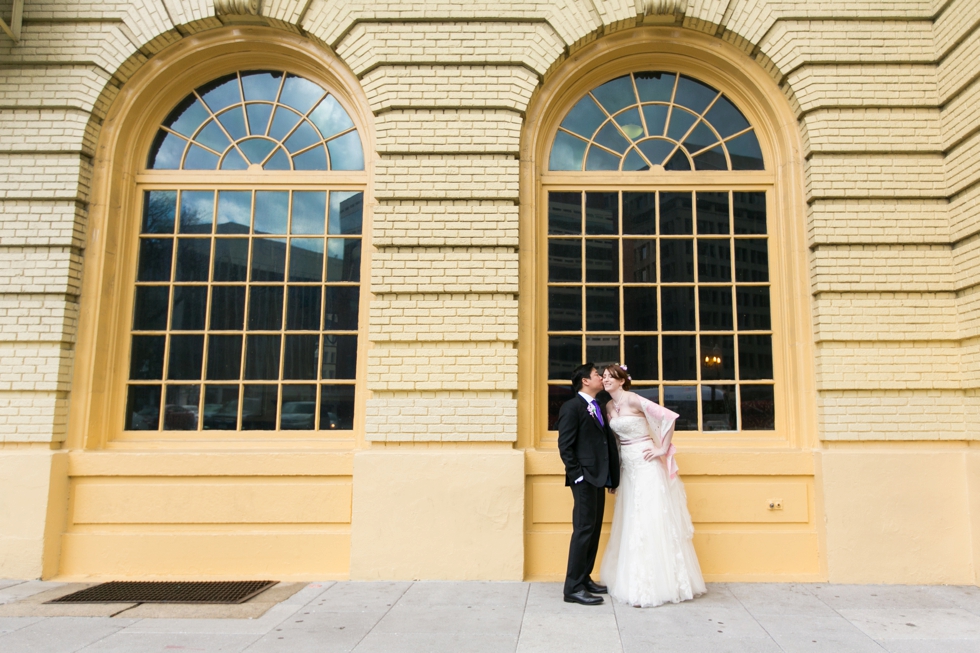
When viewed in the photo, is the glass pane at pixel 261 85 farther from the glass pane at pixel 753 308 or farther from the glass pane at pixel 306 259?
the glass pane at pixel 753 308

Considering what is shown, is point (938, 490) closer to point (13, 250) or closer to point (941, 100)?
point (941, 100)

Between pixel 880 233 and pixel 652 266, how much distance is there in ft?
6.91

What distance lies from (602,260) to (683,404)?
1.63 m

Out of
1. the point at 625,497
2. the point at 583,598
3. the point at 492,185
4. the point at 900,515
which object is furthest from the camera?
the point at 492,185

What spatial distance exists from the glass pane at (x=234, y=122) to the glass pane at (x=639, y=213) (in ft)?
13.4

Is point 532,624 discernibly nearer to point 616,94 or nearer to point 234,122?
point 616,94

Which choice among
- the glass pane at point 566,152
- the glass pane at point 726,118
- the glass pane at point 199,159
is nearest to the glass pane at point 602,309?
the glass pane at point 566,152

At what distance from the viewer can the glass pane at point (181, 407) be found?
6.30 metres

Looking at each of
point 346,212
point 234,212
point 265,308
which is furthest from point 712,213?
point 234,212

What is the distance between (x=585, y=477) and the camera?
5.16 m

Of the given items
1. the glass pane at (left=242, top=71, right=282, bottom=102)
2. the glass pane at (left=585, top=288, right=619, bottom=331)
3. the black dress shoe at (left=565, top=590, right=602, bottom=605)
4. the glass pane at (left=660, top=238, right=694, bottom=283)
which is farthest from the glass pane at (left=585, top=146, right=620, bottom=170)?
the black dress shoe at (left=565, top=590, right=602, bottom=605)

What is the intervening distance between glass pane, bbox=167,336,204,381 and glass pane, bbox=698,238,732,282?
5088 mm

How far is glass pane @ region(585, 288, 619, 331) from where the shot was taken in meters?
6.32

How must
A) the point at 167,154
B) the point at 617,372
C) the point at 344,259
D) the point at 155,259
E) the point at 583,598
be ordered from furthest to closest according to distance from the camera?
the point at 167,154, the point at 155,259, the point at 344,259, the point at 617,372, the point at 583,598
